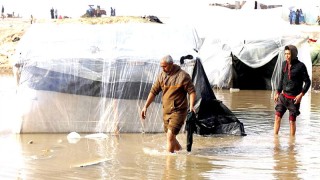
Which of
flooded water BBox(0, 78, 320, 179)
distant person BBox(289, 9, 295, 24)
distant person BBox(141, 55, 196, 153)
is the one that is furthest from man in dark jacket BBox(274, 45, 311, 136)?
distant person BBox(289, 9, 295, 24)

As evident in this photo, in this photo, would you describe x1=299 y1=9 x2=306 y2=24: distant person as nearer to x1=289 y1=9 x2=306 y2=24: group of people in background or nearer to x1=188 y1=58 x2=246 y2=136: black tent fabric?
x1=289 y1=9 x2=306 y2=24: group of people in background

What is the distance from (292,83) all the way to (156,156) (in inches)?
111

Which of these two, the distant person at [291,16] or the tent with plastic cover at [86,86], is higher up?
the distant person at [291,16]

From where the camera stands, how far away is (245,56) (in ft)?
65.5

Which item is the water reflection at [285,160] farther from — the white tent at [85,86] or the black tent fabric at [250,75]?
the black tent fabric at [250,75]

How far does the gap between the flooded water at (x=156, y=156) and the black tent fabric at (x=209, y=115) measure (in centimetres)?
19

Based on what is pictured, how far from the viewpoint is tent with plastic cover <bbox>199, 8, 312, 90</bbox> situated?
19.3 meters

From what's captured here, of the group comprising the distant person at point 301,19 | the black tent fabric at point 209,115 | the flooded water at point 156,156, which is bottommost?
the flooded water at point 156,156

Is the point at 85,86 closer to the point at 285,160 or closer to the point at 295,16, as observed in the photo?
the point at 285,160

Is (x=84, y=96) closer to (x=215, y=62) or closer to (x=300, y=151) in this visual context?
(x=300, y=151)

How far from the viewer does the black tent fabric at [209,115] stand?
10719 mm

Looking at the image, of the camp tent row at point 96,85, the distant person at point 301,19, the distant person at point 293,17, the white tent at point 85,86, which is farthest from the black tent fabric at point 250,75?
the distant person at point 301,19

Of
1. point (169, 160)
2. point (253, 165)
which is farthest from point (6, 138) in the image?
point (253, 165)

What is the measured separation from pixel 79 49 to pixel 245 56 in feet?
32.4
